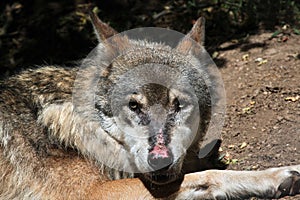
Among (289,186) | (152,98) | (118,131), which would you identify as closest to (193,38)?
(152,98)

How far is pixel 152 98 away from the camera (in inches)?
203

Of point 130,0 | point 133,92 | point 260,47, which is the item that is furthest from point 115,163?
point 130,0

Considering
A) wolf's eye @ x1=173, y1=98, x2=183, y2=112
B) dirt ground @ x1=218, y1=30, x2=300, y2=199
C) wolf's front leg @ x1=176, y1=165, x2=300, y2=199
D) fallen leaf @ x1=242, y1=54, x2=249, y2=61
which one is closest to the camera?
wolf's front leg @ x1=176, y1=165, x2=300, y2=199

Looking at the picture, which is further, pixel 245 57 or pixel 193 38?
pixel 245 57

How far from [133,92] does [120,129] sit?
378 mm

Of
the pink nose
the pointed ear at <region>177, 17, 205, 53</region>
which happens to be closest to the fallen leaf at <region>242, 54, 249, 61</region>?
the pointed ear at <region>177, 17, 205, 53</region>

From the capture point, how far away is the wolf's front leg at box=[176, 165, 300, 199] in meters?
5.10

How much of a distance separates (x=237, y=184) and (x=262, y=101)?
2.17 m

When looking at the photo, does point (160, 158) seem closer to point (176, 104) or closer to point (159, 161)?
point (159, 161)

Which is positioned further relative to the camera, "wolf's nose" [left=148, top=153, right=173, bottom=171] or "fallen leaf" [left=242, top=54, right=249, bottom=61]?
"fallen leaf" [left=242, top=54, right=249, bottom=61]

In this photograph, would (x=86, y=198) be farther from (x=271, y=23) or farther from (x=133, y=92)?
(x=271, y=23)

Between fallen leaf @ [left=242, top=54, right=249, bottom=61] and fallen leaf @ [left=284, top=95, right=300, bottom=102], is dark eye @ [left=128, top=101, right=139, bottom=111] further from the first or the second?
fallen leaf @ [left=242, top=54, right=249, bottom=61]

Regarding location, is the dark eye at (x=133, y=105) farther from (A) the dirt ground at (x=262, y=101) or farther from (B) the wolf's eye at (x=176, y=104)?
(A) the dirt ground at (x=262, y=101)

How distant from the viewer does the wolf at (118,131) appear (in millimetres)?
5117
